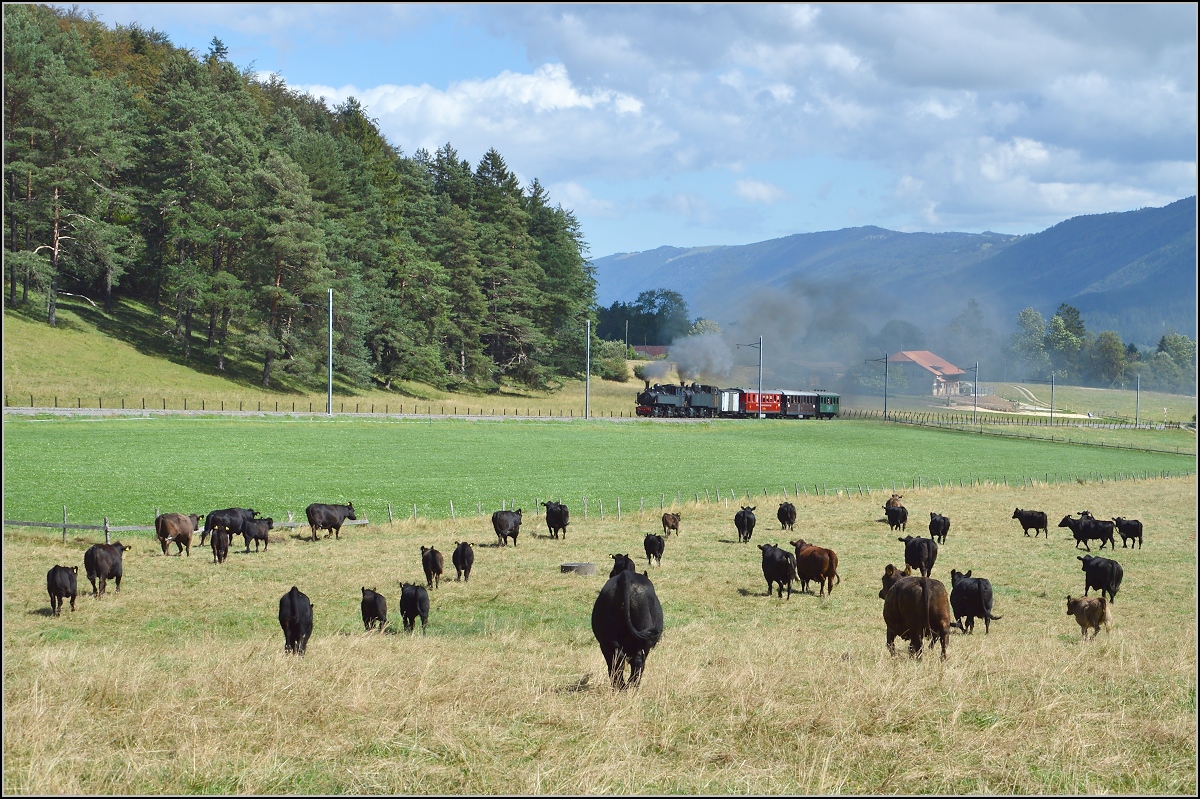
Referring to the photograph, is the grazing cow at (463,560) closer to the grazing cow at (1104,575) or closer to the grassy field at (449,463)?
the grassy field at (449,463)

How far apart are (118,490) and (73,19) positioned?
9069 cm

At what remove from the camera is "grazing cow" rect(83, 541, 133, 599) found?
72.1 feet

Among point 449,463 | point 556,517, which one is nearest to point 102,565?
point 556,517

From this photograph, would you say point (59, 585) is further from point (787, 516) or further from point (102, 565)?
point (787, 516)

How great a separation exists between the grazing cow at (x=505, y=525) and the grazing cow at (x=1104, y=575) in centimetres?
1590

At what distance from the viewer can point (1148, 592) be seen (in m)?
24.4

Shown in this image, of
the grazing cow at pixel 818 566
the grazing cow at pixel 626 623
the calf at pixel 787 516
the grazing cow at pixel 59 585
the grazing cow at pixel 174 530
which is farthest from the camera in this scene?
the calf at pixel 787 516

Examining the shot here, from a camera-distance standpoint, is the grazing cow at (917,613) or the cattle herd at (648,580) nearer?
the cattle herd at (648,580)

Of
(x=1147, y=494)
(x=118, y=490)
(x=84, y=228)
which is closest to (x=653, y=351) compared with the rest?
(x=84, y=228)

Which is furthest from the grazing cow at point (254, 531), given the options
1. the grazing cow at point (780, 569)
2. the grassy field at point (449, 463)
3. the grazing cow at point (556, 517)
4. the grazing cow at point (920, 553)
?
the grazing cow at point (920, 553)


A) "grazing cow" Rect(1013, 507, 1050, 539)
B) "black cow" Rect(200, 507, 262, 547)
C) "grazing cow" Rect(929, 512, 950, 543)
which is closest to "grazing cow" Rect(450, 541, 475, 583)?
"black cow" Rect(200, 507, 262, 547)

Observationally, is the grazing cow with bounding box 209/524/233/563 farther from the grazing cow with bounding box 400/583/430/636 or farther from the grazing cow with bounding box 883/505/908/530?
the grazing cow with bounding box 883/505/908/530

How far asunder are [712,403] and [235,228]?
1871 inches

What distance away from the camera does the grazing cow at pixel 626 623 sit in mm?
11188
